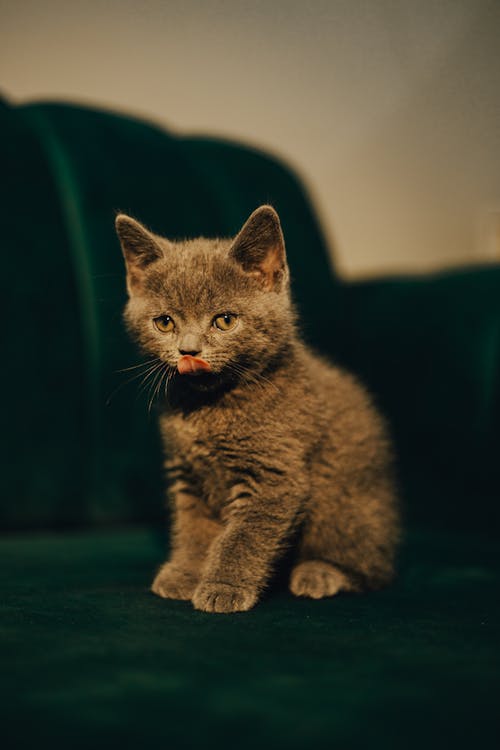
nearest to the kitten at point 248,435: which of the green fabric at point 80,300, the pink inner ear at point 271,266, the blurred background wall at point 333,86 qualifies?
the pink inner ear at point 271,266

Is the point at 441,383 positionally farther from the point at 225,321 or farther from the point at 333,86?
the point at 333,86

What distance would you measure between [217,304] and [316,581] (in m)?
0.46

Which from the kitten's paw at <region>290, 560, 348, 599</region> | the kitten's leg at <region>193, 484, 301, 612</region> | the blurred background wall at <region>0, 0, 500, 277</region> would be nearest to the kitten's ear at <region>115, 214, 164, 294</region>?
the kitten's leg at <region>193, 484, 301, 612</region>

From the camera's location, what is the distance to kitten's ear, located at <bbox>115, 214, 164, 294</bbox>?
107 centimetres

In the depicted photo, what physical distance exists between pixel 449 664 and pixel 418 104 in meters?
1.58

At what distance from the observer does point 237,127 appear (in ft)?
6.27

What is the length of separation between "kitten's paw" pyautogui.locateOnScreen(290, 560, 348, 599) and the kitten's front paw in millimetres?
99

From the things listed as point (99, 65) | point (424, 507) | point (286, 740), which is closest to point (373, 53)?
point (99, 65)

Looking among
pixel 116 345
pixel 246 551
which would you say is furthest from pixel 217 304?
pixel 116 345

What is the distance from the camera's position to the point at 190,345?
3.06ft

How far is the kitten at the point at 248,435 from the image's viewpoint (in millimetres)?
969

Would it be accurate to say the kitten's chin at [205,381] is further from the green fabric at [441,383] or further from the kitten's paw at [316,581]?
the green fabric at [441,383]

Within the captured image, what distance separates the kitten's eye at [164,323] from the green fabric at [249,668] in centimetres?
42

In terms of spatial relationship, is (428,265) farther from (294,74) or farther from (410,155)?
(294,74)
